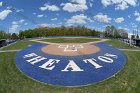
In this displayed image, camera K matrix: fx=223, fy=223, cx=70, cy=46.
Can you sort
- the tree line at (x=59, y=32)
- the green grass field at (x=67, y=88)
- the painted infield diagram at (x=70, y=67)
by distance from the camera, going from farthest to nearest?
the tree line at (x=59, y=32) → the painted infield diagram at (x=70, y=67) → the green grass field at (x=67, y=88)

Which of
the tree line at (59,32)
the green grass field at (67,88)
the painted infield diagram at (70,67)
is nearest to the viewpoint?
the green grass field at (67,88)

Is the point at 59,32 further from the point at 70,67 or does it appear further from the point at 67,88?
the point at 67,88

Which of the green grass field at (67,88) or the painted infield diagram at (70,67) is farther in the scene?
the painted infield diagram at (70,67)

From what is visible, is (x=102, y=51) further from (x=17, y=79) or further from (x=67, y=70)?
(x=17, y=79)

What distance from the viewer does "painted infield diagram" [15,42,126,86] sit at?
3147 cm

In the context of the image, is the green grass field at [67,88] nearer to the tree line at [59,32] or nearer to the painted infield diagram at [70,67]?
the painted infield diagram at [70,67]

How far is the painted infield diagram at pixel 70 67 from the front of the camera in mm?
31469

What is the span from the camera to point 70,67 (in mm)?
35312

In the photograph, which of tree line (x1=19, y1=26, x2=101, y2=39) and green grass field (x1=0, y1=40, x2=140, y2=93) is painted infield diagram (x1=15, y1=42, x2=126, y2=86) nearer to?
green grass field (x1=0, y1=40, x2=140, y2=93)

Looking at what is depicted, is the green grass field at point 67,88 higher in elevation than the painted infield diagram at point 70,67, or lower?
lower

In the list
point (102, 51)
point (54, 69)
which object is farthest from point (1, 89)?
point (102, 51)

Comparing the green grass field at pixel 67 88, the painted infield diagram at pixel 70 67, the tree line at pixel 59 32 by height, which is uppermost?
the tree line at pixel 59 32

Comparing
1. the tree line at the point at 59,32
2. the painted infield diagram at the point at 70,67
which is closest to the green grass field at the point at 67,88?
the painted infield diagram at the point at 70,67

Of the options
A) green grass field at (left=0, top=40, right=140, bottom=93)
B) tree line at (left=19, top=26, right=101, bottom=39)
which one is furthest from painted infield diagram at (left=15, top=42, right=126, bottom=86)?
tree line at (left=19, top=26, right=101, bottom=39)
